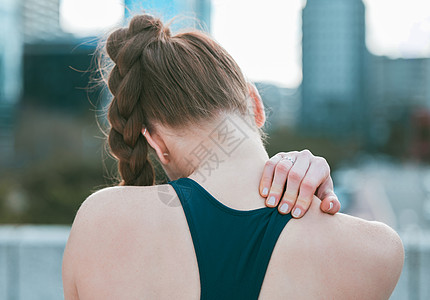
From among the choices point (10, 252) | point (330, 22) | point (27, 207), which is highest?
point (330, 22)

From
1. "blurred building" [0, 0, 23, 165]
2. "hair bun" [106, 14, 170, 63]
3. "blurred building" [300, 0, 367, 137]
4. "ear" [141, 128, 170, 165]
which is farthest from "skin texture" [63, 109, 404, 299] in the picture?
"blurred building" [300, 0, 367, 137]

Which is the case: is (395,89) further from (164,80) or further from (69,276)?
(69,276)

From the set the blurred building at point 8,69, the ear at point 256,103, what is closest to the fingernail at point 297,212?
the ear at point 256,103

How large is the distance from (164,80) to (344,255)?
2.43ft

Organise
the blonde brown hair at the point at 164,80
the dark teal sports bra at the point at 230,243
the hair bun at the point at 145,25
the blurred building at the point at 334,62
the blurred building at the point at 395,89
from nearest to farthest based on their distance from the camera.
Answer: the dark teal sports bra at the point at 230,243
the blonde brown hair at the point at 164,80
the hair bun at the point at 145,25
the blurred building at the point at 334,62
the blurred building at the point at 395,89

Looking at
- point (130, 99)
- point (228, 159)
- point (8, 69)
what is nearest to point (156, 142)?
point (130, 99)

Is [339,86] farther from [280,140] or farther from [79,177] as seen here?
[79,177]

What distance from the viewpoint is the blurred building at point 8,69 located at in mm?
25050

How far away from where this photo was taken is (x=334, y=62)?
4622cm

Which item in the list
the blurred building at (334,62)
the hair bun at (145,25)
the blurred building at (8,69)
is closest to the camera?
the hair bun at (145,25)

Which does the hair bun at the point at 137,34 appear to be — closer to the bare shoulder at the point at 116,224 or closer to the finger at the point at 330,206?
the bare shoulder at the point at 116,224

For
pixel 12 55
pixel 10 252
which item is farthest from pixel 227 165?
pixel 12 55

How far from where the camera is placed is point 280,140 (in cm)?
1689

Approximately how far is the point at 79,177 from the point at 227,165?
9.65 metres
